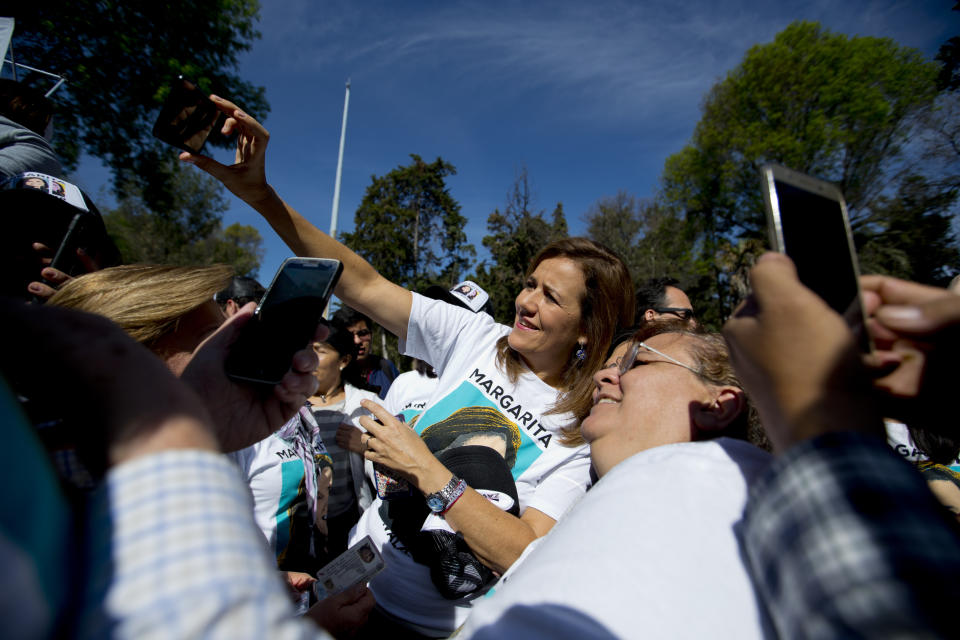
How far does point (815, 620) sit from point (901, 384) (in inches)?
19.7

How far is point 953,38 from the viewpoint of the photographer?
1125cm

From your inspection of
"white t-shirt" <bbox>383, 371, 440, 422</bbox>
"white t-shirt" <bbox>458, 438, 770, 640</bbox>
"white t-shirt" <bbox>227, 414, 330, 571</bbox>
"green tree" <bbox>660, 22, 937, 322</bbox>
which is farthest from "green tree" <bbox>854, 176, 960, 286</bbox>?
"white t-shirt" <bbox>227, 414, 330, 571</bbox>

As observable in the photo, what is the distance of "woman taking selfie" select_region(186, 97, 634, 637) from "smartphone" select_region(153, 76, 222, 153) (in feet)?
0.20

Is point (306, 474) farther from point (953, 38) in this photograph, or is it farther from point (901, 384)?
point (953, 38)

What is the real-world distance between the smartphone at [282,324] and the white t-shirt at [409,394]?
1875mm

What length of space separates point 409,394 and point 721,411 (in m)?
2.44

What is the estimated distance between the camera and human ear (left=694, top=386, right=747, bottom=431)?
4.83 ft

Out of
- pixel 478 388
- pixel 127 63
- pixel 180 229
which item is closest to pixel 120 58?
pixel 127 63

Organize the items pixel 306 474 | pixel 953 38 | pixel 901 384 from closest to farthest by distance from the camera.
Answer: pixel 901 384, pixel 306 474, pixel 953 38

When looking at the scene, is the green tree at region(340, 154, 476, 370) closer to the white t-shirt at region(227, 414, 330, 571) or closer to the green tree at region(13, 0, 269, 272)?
the green tree at region(13, 0, 269, 272)

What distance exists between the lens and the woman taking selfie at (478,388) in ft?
6.25

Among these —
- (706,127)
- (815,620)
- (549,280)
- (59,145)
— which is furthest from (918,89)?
(59,145)

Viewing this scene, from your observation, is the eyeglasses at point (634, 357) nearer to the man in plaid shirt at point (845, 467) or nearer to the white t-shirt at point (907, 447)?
the man in plaid shirt at point (845, 467)

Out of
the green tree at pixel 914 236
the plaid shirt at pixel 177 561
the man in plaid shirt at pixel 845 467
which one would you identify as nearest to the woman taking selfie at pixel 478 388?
the man in plaid shirt at pixel 845 467
